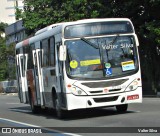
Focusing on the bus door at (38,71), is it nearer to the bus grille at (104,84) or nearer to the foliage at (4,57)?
the bus grille at (104,84)

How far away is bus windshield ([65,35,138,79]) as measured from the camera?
1634 centimetres

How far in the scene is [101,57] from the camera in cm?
1653

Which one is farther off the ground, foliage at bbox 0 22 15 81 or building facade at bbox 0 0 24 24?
building facade at bbox 0 0 24 24

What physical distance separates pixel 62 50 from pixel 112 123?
3.01m

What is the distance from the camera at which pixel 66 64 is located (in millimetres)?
16422

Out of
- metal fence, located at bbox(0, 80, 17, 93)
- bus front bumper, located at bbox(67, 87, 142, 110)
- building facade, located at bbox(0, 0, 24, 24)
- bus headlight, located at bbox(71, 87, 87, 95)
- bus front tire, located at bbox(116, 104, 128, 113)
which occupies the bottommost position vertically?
metal fence, located at bbox(0, 80, 17, 93)

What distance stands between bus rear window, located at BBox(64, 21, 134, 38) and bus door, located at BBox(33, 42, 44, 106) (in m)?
3.20

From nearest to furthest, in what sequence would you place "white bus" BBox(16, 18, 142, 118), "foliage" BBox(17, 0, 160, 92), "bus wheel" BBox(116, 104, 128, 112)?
1. "white bus" BBox(16, 18, 142, 118)
2. "bus wheel" BBox(116, 104, 128, 112)
3. "foliage" BBox(17, 0, 160, 92)

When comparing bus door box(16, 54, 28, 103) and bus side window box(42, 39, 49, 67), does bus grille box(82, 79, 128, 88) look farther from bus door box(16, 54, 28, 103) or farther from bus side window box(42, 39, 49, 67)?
bus door box(16, 54, 28, 103)

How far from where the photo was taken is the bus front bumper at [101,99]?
1630 centimetres

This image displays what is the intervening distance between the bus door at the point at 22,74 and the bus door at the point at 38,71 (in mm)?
2213

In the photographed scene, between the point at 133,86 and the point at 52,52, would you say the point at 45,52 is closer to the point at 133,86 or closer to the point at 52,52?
the point at 52,52

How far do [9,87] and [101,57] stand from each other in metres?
53.9

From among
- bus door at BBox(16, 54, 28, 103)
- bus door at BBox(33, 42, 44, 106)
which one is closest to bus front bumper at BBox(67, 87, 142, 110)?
bus door at BBox(33, 42, 44, 106)
